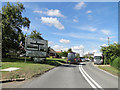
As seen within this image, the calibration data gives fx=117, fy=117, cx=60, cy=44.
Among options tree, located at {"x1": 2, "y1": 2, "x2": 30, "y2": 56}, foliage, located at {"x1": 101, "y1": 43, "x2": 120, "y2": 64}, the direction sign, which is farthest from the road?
tree, located at {"x1": 2, "y1": 2, "x2": 30, "y2": 56}

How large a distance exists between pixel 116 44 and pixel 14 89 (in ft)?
84.1

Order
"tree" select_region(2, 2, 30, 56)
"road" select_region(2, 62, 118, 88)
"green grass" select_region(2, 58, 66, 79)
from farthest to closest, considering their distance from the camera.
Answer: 1. "tree" select_region(2, 2, 30, 56)
2. "green grass" select_region(2, 58, 66, 79)
3. "road" select_region(2, 62, 118, 88)

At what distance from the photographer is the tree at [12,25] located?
24562 millimetres

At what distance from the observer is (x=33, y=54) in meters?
23.6

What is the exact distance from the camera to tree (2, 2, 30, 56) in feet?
80.6

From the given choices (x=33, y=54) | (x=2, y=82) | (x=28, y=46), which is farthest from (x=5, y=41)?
(x=2, y=82)

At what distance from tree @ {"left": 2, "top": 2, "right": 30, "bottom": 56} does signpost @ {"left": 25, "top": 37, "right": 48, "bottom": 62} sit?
3.73 metres

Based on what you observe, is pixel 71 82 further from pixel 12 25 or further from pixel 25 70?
pixel 12 25

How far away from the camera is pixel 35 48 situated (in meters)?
24.1

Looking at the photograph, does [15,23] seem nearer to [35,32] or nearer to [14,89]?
[35,32]

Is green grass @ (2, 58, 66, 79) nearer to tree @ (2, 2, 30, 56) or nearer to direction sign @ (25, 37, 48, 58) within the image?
direction sign @ (25, 37, 48, 58)

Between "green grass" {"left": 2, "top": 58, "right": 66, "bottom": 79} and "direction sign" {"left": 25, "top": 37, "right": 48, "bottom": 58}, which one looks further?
"direction sign" {"left": 25, "top": 37, "right": 48, "bottom": 58}

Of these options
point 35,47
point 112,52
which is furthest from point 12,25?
point 112,52

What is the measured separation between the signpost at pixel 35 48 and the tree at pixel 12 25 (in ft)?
12.2
